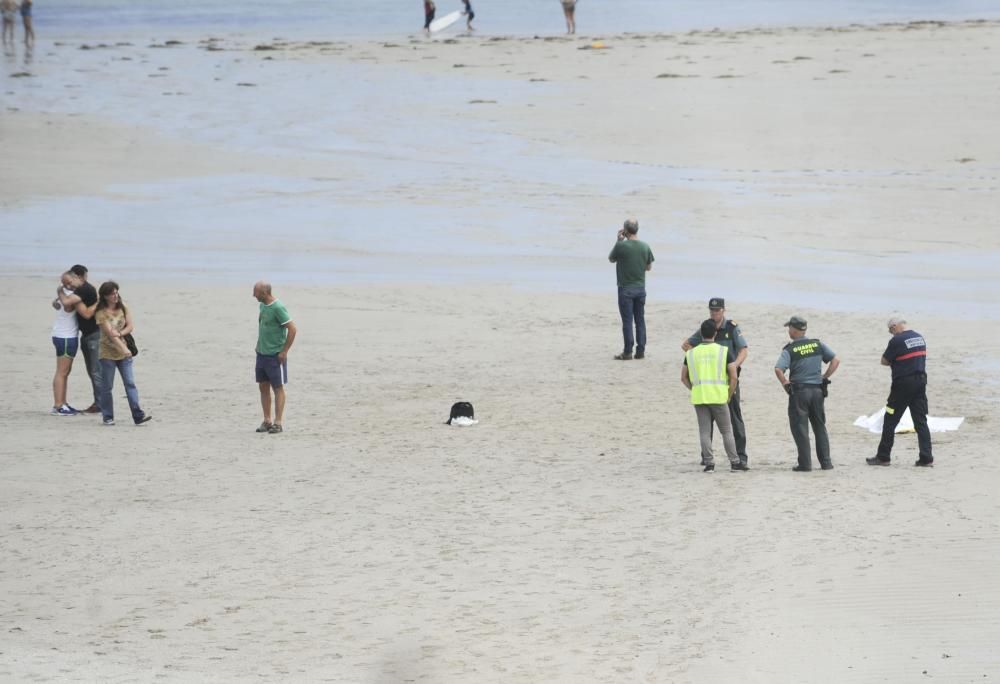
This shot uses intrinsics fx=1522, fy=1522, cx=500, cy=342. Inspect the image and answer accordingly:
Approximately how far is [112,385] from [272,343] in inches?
76.4

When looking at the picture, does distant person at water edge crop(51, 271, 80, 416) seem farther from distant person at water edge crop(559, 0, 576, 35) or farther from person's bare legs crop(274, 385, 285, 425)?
distant person at water edge crop(559, 0, 576, 35)

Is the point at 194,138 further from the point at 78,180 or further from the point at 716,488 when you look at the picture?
the point at 716,488

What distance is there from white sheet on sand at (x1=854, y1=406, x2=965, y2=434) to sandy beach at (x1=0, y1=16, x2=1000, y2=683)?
36 centimetres

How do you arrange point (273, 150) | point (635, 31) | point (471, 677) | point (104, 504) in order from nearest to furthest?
point (471, 677) < point (104, 504) < point (273, 150) < point (635, 31)

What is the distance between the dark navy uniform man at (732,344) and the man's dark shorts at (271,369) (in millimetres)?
4174

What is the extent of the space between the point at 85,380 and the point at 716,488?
8.83 m

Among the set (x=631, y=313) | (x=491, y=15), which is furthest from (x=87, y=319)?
(x=491, y=15)

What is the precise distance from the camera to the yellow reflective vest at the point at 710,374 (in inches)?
532

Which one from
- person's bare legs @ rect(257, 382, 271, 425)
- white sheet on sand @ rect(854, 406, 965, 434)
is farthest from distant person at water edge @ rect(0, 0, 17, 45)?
white sheet on sand @ rect(854, 406, 965, 434)

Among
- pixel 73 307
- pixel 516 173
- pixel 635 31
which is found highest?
pixel 635 31

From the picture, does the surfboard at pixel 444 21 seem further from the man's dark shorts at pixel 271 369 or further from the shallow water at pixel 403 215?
the man's dark shorts at pixel 271 369

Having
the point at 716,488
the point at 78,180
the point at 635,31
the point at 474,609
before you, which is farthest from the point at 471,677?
the point at 635,31

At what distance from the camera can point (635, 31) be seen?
50.5 meters

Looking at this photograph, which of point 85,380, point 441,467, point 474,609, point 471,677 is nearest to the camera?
point 471,677
